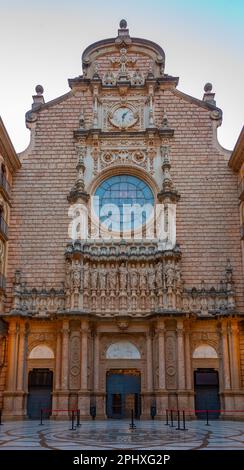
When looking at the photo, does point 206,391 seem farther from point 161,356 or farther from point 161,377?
point 161,356

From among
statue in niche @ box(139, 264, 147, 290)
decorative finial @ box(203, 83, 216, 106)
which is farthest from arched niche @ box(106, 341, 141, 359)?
decorative finial @ box(203, 83, 216, 106)

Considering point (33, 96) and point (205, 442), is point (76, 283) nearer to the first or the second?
point (33, 96)

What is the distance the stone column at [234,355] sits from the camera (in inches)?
972

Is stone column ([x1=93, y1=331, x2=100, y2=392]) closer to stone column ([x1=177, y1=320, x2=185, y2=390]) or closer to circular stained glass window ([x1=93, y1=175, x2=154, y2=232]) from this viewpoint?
stone column ([x1=177, y1=320, x2=185, y2=390])

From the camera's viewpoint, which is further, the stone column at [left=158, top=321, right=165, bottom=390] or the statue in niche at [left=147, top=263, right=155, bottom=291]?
the statue in niche at [left=147, top=263, right=155, bottom=291]

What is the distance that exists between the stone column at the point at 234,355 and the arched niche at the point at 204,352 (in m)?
0.94

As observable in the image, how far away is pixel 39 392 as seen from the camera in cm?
2553

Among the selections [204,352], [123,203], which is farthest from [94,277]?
[204,352]

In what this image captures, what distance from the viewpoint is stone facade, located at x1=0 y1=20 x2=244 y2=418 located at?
25094mm

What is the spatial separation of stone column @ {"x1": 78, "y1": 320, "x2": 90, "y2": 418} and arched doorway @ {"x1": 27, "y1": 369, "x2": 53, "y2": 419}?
1906mm

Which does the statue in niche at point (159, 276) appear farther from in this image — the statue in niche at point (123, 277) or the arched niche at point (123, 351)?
the arched niche at point (123, 351)

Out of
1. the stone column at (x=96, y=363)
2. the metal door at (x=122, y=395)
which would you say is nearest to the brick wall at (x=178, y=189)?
the stone column at (x=96, y=363)
